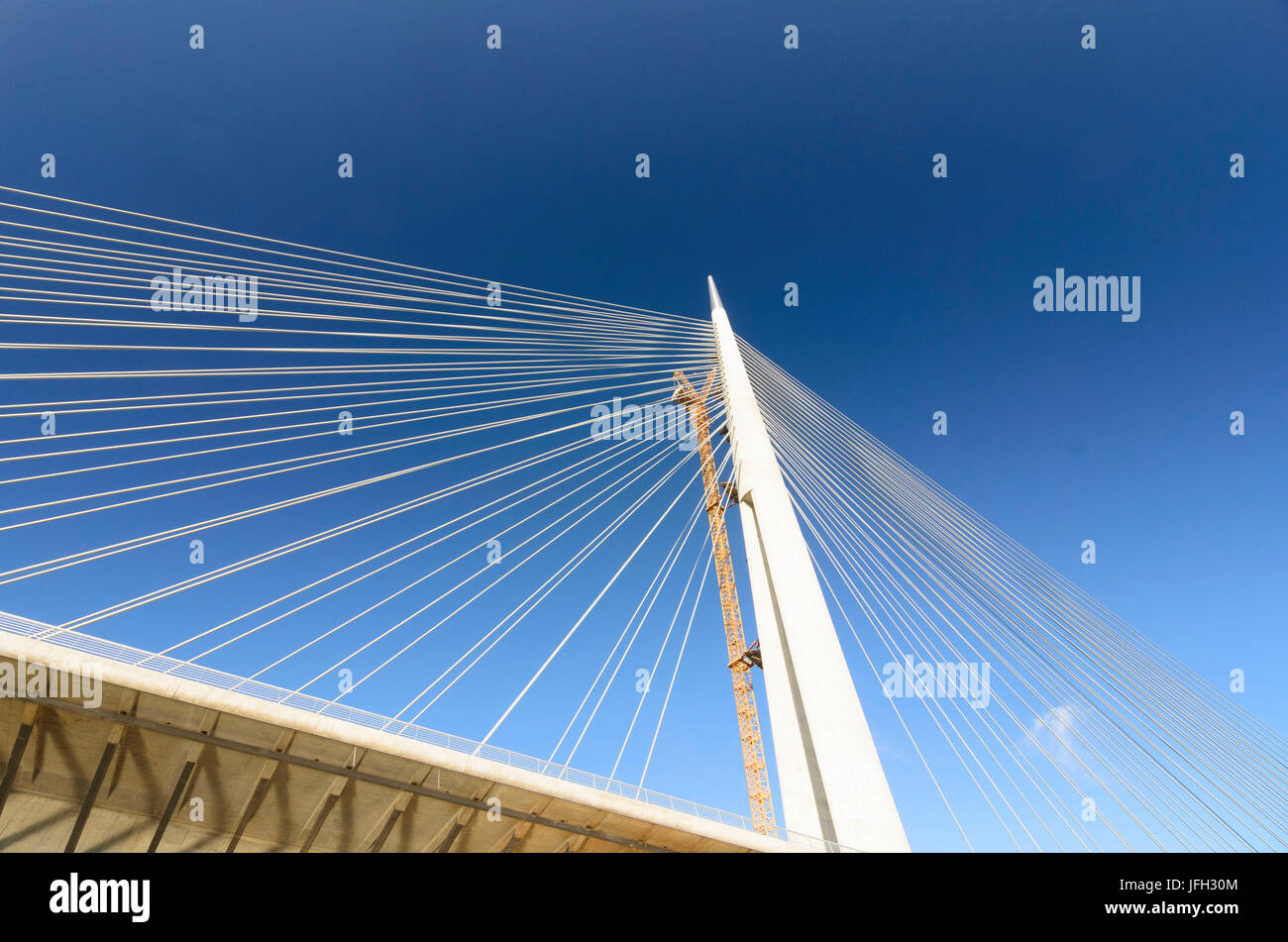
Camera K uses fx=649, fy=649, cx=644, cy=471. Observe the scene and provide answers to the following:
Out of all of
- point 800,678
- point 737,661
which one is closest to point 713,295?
point 800,678

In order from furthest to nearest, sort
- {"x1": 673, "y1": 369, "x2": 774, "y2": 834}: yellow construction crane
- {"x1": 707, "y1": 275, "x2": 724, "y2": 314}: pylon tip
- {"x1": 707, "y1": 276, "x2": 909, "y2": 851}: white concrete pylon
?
{"x1": 673, "y1": 369, "x2": 774, "y2": 834}: yellow construction crane, {"x1": 707, "y1": 275, "x2": 724, "y2": 314}: pylon tip, {"x1": 707, "y1": 276, "x2": 909, "y2": 851}: white concrete pylon

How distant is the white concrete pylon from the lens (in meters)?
12.8

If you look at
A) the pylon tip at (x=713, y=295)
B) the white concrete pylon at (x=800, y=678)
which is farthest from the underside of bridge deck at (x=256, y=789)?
the pylon tip at (x=713, y=295)

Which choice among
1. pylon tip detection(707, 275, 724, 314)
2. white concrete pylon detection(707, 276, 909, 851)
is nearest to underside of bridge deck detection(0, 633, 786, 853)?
white concrete pylon detection(707, 276, 909, 851)

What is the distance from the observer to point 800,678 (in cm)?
1468

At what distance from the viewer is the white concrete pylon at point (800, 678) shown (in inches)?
504

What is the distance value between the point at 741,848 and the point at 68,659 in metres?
12.7

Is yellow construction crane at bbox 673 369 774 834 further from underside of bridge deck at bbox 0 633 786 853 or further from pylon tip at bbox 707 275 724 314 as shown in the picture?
underside of bridge deck at bbox 0 633 786 853

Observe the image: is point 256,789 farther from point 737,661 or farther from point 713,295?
point 737,661

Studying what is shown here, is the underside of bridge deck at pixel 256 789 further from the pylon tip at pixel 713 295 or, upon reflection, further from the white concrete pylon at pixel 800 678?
the pylon tip at pixel 713 295

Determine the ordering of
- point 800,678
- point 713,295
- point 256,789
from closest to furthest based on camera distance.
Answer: point 256,789 → point 800,678 → point 713,295

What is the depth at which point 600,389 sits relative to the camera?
64.8 feet
